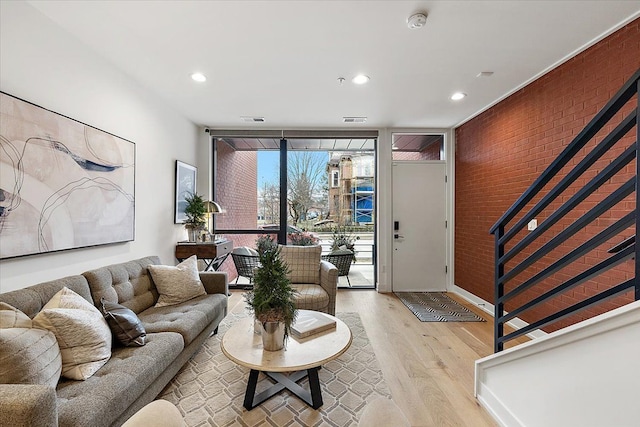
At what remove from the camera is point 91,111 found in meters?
2.43

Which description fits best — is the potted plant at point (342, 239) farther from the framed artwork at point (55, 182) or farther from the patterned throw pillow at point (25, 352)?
the patterned throw pillow at point (25, 352)

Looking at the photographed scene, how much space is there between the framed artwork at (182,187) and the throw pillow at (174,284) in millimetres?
1212

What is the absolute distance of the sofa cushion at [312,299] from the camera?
2.90 metres

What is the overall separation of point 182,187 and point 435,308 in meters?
3.75

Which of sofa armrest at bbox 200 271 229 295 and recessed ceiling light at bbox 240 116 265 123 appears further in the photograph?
recessed ceiling light at bbox 240 116 265 123

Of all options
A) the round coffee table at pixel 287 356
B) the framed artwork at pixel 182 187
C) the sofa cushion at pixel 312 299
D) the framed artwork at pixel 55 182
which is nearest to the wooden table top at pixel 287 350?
the round coffee table at pixel 287 356

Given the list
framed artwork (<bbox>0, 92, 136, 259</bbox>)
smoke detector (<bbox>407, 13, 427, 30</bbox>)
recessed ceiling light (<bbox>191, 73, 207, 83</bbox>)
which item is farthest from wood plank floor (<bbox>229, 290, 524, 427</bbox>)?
recessed ceiling light (<bbox>191, 73, 207, 83</bbox>)

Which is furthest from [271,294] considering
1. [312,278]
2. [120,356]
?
[312,278]

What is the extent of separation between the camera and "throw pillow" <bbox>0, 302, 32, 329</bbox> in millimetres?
1406

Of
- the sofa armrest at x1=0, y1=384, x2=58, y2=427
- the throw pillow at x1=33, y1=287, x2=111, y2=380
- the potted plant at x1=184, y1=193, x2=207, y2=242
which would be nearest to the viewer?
the sofa armrest at x1=0, y1=384, x2=58, y2=427

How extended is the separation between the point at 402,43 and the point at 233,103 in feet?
7.02

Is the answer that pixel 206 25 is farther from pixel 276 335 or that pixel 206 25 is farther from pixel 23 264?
pixel 276 335

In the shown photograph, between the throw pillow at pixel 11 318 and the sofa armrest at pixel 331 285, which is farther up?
the throw pillow at pixel 11 318

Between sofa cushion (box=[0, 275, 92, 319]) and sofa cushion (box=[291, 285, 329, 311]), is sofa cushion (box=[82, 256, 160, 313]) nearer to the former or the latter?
sofa cushion (box=[0, 275, 92, 319])
